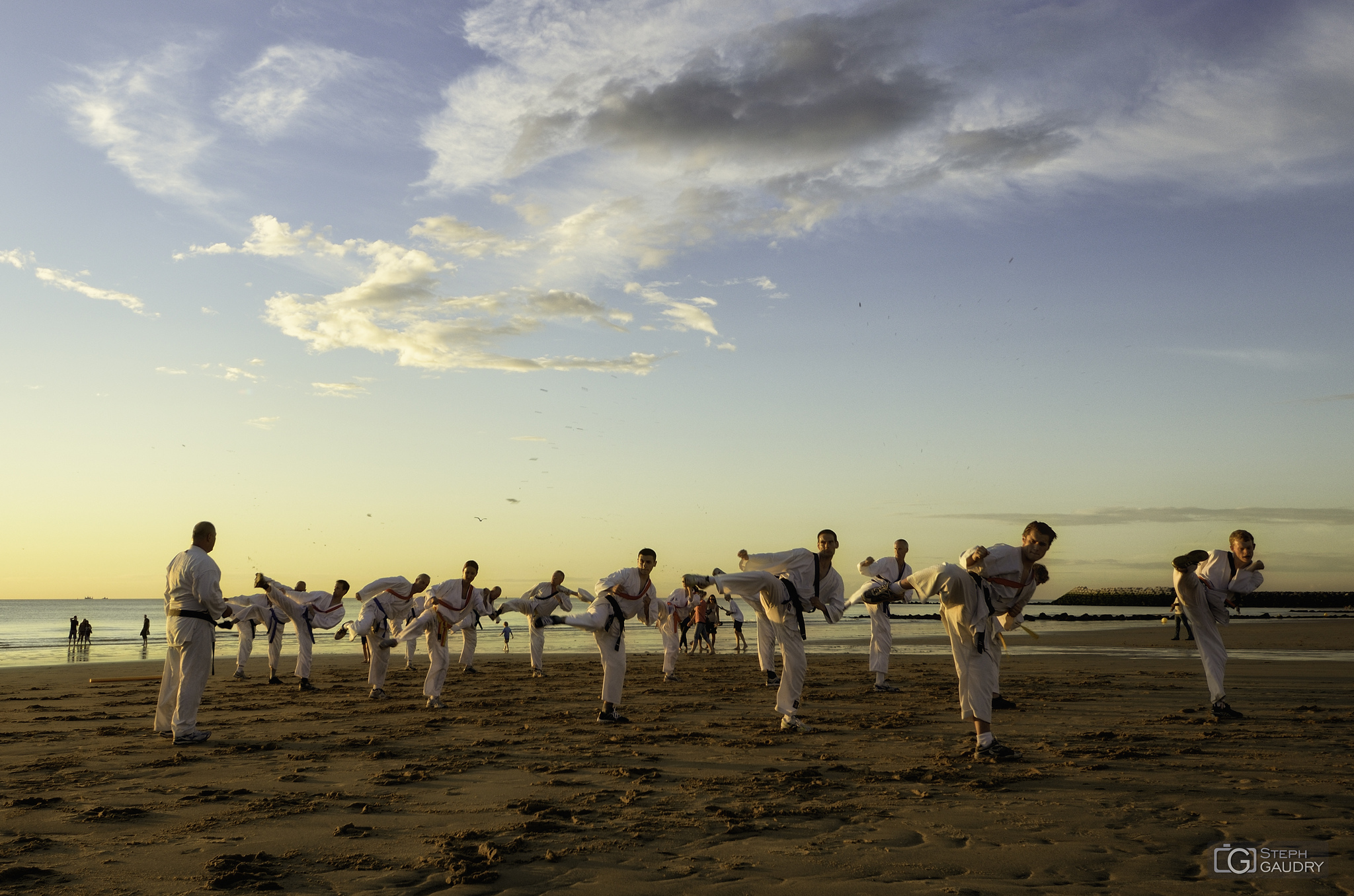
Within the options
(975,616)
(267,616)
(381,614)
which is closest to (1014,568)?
(975,616)

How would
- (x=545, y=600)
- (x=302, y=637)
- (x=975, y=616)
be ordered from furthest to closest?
(x=302, y=637)
(x=545, y=600)
(x=975, y=616)

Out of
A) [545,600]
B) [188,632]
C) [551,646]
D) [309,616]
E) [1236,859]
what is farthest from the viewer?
[551,646]

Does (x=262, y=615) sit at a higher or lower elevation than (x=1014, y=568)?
lower

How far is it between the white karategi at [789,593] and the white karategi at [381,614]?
6.73 m

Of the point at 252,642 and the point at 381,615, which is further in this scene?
the point at 252,642

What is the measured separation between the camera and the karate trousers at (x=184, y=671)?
896 centimetres

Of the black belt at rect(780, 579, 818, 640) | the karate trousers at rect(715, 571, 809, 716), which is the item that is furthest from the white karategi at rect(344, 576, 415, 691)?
the black belt at rect(780, 579, 818, 640)

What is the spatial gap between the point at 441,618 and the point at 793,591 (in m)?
5.92

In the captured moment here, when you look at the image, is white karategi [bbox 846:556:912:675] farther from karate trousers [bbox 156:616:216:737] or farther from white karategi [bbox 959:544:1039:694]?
karate trousers [bbox 156:616:216:737]

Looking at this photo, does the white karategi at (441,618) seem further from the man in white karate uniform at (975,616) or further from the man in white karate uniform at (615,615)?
the man in white karate uniform at (975,616)

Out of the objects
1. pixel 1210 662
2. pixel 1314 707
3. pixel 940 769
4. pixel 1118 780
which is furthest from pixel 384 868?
pixel 1314 707

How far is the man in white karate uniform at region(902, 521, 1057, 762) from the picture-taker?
736 cm

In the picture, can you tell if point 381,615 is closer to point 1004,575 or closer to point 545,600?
point 545,600

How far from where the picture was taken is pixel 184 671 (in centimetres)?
901
